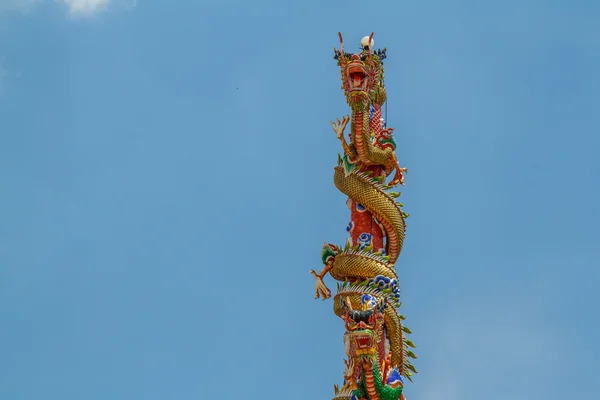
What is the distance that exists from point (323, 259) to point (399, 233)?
1.96 metres

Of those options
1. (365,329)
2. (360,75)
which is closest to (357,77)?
(360,75)

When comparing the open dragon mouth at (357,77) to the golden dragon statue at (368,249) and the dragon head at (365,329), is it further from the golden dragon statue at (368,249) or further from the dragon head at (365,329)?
the dragon head at (365,329)

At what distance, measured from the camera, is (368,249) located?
1243 inches

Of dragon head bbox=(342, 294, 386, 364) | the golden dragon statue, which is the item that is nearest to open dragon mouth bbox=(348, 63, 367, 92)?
the golden dragon statue

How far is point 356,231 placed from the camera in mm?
32312

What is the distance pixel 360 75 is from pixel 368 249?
4.66 m

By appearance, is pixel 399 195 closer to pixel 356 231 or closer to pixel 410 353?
pixel 356 231

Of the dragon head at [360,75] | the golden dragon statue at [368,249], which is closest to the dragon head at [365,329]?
the golden dragon statue at [368,249]

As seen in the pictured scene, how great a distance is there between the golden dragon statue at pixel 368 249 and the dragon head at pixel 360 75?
0.08 ft

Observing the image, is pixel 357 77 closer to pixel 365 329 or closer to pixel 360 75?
pixel 360 75

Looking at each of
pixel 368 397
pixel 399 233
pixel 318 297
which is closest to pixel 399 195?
pixel 399 233

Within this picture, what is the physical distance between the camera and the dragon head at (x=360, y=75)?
→ 108 ft

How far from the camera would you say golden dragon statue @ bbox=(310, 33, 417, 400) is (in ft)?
98.6

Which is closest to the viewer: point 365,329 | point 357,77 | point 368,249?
point 365,329
